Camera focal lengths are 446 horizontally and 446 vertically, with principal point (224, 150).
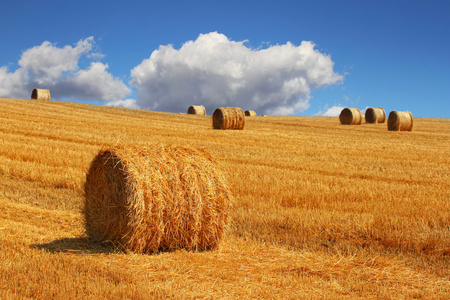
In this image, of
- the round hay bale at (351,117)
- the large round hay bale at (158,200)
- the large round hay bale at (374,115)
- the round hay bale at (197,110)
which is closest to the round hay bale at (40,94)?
the round hay bale at (197,110)

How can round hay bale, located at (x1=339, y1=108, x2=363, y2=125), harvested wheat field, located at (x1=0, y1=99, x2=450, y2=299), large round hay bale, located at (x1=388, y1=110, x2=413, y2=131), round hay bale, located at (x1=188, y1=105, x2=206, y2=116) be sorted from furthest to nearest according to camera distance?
1. round hay bale, located at (x1=188, y1=105, x2=206, y2=116)
2. round hay bale, located at (x1=339, y1=108, x2=363, y2=125)
3. large round hay bale, located at (x1=388, y1=110, x2=413, y2=131)
4. harvested wheat field, located at (x1=0, y1=99, x2=450, y2=299)

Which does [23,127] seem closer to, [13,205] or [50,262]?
[13,205]

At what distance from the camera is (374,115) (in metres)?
38.4

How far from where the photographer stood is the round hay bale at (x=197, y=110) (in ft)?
145

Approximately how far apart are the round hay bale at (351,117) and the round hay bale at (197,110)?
1419cm

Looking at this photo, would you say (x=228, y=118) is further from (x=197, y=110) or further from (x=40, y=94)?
(x=40, y=94)

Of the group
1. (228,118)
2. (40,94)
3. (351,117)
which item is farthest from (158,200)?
(40,94)

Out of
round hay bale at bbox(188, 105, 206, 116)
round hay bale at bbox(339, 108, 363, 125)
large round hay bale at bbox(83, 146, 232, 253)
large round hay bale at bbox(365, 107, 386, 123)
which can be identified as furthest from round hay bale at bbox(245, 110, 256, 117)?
large round hay bale at bbox(83, 146, 232, 253)

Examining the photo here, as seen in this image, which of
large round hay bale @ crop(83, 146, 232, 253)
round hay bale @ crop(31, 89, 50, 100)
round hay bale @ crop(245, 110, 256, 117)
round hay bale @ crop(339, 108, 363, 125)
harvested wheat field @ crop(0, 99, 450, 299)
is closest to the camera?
harvested wheat field @ crop(0, 99, 450, 299)

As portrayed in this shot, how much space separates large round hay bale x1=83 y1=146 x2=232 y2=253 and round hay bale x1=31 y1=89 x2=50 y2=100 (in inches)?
1596

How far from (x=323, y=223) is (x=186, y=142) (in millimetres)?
10855

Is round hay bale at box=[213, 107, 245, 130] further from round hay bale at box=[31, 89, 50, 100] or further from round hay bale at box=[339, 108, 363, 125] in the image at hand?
round hay bale at box=[31, 89, 50, 100]

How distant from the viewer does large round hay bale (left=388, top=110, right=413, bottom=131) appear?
102 feet

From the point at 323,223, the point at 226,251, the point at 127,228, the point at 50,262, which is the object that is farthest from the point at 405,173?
the point at 50,262
